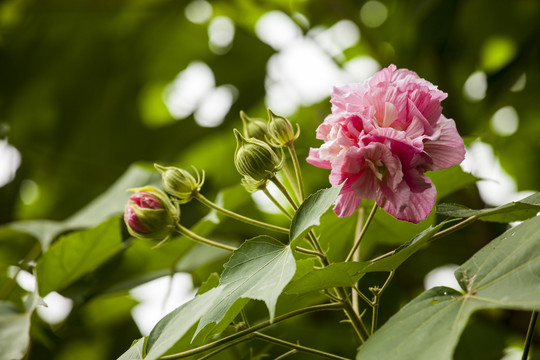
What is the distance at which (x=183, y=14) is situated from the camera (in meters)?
2.20

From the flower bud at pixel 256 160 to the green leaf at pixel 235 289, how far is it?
116 mm

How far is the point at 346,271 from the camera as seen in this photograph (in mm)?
678

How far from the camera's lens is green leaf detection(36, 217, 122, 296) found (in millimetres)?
1217

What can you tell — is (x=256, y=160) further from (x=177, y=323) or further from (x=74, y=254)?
(x=74, y=254)

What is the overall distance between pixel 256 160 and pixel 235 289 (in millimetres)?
197

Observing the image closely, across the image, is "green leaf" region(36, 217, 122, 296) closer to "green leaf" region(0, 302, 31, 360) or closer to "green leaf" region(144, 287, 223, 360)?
"green leaf" region(0, 302, 31, 360)

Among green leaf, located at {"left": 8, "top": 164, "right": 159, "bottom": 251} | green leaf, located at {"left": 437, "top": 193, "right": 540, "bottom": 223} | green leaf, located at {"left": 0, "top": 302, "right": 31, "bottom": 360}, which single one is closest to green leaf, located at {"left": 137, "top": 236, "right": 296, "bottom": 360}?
green leaf, located at {"left": 437, "top": 193, "right": 540, "bottom": 223}

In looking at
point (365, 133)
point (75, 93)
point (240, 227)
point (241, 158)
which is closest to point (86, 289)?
point (240, 227)

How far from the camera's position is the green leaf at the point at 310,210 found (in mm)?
660

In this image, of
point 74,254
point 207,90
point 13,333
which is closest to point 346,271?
point 13,333

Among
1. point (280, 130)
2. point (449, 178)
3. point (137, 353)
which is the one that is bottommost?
point (449, 178)

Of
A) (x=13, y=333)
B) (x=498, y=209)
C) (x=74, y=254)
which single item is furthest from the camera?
(x=74, y=254)

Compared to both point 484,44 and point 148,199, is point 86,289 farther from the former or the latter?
point 484,44

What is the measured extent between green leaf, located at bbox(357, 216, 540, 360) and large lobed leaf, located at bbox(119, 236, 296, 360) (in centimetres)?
12
